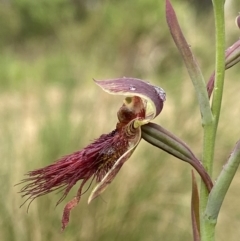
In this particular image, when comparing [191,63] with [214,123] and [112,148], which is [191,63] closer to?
[214,123]

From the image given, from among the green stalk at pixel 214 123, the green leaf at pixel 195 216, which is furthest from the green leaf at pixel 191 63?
the green leaf at pixel 195 216

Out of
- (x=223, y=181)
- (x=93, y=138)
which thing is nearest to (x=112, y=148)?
(x=223, y=181)

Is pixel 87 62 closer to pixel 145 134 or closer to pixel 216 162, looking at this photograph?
pixel 216 162

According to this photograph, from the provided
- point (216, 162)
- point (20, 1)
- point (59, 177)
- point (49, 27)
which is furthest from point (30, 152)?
point (20, 1)

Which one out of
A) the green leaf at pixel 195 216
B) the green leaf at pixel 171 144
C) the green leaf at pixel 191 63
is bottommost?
the green leaf at pixel 195 216

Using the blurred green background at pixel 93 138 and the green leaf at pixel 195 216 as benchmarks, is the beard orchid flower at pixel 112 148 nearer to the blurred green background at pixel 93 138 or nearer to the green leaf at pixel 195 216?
the green leaf at pixel 195 216

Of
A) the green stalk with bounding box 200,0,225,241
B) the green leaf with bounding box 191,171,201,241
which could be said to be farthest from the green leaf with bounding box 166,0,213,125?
the green leaf with bounding box 191,171,201,241
